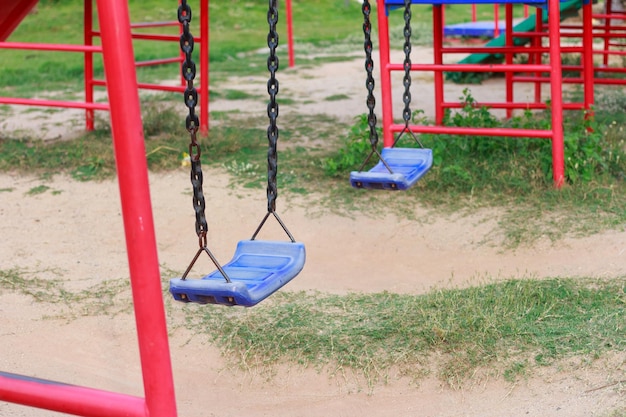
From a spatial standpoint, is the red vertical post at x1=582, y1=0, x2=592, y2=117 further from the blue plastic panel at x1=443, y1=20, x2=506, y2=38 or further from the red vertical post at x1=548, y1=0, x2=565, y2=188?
the blue plastic panel at x1=443, y1=20, x2=506, y2=38

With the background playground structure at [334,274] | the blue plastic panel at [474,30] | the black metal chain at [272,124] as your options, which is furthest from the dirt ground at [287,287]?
the blue plastic panel at [474,30]

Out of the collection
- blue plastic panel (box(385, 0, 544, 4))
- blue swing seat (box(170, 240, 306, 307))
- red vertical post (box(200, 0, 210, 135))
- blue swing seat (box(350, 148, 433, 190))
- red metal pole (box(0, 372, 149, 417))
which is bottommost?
red metal pole (box(0, 372, 149, 417))

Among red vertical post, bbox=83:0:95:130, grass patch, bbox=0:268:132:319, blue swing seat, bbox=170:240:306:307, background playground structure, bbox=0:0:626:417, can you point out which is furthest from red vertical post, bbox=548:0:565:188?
red vertical post, bbox=83:0:95:130

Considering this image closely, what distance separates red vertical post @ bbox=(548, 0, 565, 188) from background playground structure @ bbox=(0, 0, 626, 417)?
4.1 inches

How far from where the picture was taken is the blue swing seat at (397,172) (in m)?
3.20

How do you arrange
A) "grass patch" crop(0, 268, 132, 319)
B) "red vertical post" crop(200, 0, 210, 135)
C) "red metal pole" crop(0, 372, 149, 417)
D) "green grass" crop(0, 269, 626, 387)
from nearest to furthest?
"red metal pole" crop(0, 372, 149, 417)
"green grass" crop(0, 269, 626, 387)
"grass patch" crop(0, 268, 132, 319)
"red vertical post" crop(200, 0, 210, 135)

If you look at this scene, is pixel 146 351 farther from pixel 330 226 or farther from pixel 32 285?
pixel 330 226

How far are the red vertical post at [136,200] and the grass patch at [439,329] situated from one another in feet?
3.94

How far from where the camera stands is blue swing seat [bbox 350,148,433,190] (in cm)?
320

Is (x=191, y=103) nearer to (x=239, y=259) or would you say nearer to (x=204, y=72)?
(x=239, y=259)

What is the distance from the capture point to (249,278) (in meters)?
2.30

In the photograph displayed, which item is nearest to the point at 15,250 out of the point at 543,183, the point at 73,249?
the point at 73,249

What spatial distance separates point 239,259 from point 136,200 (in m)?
0.84

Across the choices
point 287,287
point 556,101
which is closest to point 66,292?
point 287,287
